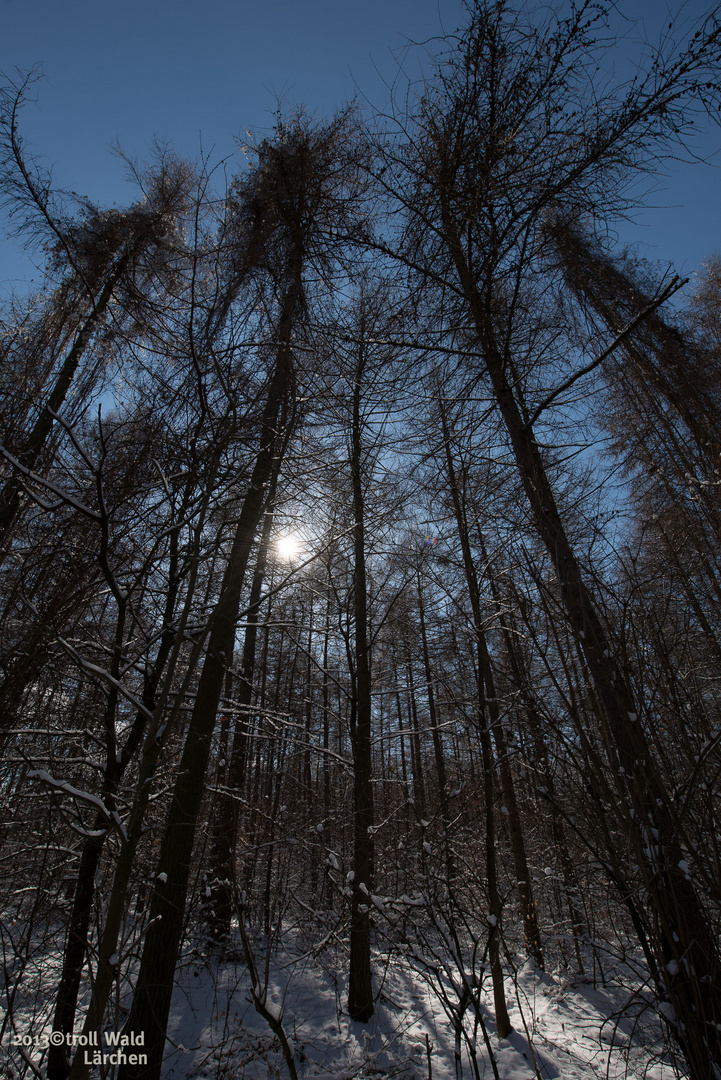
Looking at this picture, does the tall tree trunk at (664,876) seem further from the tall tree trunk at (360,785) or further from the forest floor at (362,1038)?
the tall tree trunk at (360,785)

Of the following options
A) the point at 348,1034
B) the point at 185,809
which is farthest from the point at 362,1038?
the point at 185,809

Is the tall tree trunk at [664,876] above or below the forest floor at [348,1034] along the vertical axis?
above

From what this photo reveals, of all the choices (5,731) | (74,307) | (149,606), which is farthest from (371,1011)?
(74,307)

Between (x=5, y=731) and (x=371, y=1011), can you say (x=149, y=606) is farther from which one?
(x=371, y=1011)

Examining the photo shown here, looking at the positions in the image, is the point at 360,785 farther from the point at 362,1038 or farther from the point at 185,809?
the point at 185,809

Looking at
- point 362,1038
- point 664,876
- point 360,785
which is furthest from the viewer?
point 360,785

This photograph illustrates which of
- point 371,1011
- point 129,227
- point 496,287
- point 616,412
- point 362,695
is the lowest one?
point 371,1011

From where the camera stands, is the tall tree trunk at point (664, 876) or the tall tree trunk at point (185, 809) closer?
the tall tree trunk at point (664, 876)

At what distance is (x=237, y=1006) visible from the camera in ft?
18.5

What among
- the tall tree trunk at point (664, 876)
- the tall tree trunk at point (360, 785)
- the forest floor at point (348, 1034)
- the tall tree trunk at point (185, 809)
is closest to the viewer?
the tall tree trunk at point (664, 876)

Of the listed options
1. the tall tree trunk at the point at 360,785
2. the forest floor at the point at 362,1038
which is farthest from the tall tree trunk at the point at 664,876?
the tall tree trunk at the point at 360,785

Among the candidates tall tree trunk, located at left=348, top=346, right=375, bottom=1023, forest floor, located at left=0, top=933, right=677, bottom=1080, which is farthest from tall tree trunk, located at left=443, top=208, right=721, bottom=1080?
tall tree trunk, located at left=348, top=346, right=375, bottom=1023

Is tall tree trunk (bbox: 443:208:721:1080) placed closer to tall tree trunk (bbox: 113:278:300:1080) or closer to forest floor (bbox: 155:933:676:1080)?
tall tree trunk (bbox: 113:278:300:1080)

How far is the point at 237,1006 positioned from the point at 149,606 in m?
5.80
